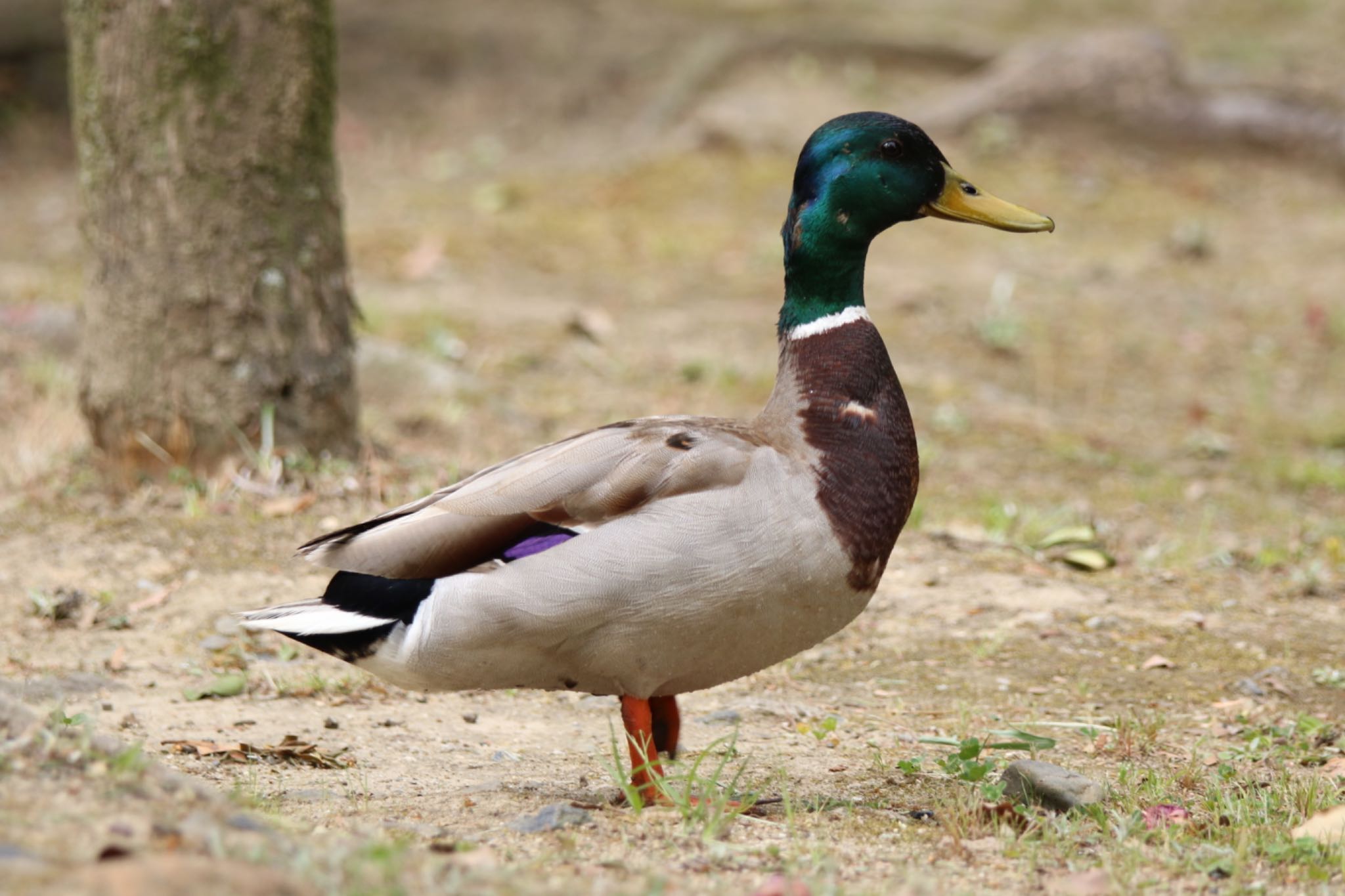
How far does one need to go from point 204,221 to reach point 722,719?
2351mm

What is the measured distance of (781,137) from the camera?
34.8ft

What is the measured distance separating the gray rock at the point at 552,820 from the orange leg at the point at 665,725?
0.58 m

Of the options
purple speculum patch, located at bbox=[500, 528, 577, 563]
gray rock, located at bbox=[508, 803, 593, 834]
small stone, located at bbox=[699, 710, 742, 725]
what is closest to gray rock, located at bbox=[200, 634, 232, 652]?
small stone, located at bbox=[699, 710, 742, 725]

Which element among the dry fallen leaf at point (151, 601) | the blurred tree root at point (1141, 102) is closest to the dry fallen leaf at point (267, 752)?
the dry fallen leaf at point (151, 601)

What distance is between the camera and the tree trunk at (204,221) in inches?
192

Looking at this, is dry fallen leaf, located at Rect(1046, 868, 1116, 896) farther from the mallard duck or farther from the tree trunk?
the tree trunk

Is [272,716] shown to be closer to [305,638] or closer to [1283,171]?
[305,638]

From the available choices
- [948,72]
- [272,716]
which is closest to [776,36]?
[948,72]

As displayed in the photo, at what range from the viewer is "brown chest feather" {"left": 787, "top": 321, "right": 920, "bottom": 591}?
3.07 m

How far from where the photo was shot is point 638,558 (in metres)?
2.91

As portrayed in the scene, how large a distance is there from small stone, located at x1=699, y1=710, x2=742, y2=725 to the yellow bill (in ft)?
4.17

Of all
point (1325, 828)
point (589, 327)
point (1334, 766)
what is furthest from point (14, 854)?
point (589, 327)

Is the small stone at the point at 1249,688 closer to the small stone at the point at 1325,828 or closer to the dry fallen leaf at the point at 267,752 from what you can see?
the small stone at the point at 1325,828

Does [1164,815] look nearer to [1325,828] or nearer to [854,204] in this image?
[1325,828]
